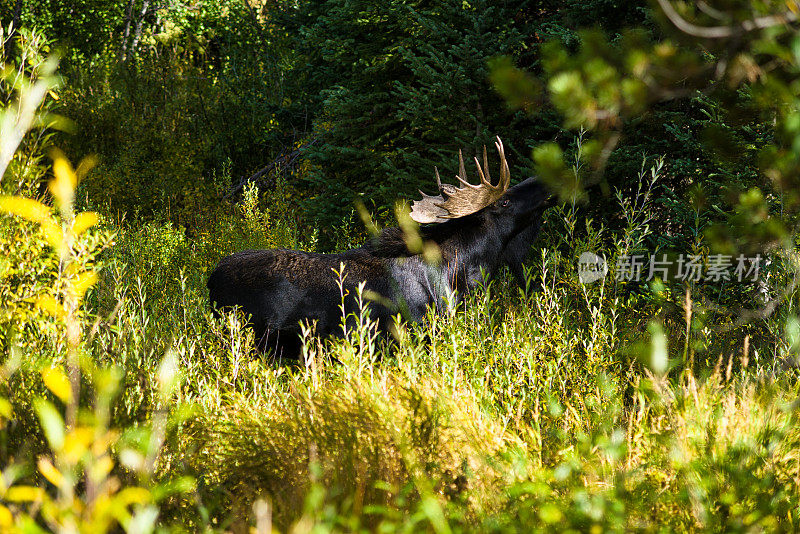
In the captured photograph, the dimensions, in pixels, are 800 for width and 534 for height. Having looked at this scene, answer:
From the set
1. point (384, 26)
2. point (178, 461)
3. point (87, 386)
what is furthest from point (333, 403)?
point (384, 26)

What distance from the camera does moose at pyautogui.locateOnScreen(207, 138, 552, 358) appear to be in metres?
4.54

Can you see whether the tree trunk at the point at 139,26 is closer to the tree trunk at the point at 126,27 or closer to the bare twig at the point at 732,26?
the tree trunk at the point at 126,27

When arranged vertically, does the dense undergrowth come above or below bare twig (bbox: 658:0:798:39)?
below

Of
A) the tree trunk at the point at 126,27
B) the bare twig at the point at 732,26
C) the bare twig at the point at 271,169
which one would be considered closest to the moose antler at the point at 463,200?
the bare twig at the point at 732,26

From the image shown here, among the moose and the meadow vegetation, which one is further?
the moose

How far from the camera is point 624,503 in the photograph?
2.32 m

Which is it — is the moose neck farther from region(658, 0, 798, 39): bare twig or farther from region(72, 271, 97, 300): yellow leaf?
region(658, 0, 798, 39): bare twig

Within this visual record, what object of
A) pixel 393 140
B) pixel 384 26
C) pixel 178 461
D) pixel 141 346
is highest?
pixel 384 26

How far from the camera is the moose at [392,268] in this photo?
4.54m

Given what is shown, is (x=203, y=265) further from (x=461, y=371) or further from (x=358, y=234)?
(x=461, y=371)

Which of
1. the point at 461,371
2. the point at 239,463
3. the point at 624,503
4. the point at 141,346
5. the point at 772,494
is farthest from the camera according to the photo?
the point at 141,346

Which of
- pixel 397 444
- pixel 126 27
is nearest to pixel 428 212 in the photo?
pixel 397 444

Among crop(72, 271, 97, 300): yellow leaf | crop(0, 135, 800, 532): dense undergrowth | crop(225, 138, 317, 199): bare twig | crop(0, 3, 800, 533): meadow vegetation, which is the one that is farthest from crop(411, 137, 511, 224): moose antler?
crop(225, 138, 317, 199): bare twig

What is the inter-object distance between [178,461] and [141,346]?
1.10 m
